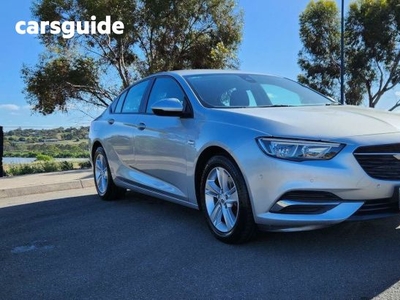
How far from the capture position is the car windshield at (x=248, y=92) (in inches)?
183

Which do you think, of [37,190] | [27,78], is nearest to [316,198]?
[37,190]

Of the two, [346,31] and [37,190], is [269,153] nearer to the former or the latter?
[37,190]

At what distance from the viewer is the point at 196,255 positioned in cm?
390

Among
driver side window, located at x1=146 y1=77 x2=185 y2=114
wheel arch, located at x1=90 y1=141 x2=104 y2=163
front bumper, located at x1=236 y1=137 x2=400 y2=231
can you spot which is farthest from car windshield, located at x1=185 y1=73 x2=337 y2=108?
wheel arch, located at x1=90 y1=141 x2=104 y2=163

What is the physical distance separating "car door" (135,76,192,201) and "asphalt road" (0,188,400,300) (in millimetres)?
451

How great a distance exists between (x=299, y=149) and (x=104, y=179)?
384 cm

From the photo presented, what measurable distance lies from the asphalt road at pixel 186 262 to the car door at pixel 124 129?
834 mm

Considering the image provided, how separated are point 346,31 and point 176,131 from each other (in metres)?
23.5

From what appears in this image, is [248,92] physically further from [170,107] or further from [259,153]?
[259,153]

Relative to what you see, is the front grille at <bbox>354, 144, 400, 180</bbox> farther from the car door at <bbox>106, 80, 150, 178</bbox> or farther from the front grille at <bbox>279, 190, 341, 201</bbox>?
the car door at <bbox>106, 80, 150, 178</bbox>

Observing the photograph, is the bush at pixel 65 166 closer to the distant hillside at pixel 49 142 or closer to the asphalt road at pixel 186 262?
the distant hillside at pixel 49 142

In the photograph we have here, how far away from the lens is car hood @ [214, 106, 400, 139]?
3564mm

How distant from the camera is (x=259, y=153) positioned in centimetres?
362

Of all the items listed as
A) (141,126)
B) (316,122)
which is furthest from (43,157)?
(316,122)
